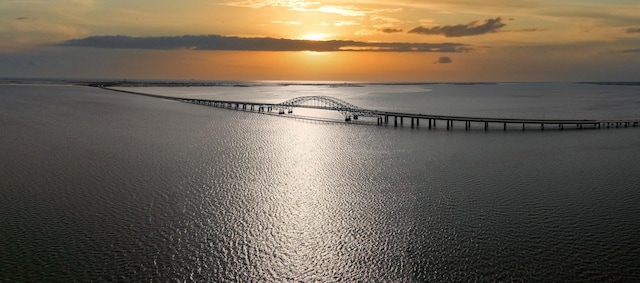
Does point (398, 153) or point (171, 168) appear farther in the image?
point (398, 153)

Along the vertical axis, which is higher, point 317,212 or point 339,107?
point 339,107

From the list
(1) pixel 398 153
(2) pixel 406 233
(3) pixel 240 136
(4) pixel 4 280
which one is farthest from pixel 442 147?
(4) pixel 4 280

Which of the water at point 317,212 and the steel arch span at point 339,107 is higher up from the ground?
the steel arch span at point 339,107

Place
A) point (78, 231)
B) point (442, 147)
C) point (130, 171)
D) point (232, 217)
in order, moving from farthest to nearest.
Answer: point (442, 147), point (130, 171), point (232, 217), point (78, 231)

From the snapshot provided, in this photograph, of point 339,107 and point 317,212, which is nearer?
point 317,212

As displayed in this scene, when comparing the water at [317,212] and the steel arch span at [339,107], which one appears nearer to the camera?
the water at [317,212]

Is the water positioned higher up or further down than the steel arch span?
further down

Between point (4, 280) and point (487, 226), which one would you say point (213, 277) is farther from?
point (487, 226)

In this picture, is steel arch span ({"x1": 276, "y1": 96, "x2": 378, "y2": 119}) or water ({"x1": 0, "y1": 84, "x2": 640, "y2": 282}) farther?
steel arch span ({"x1": 276, "y1": 96, "x2": 378, "y2": 119})
